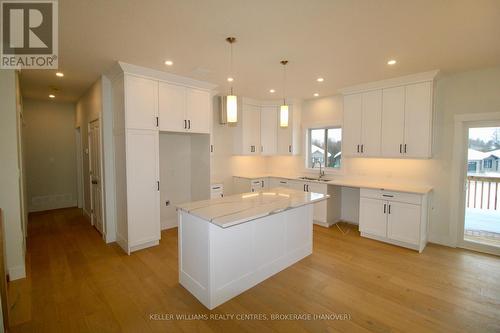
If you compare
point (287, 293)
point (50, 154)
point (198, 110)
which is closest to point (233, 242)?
point (287, 293)

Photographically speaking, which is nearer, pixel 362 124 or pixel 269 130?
pixel 362 124

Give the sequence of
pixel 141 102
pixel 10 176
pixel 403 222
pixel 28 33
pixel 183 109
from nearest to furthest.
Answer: pixel 28 33, pixel 10 176, pixel 141 102, pixel 403 222, pixel 183 109

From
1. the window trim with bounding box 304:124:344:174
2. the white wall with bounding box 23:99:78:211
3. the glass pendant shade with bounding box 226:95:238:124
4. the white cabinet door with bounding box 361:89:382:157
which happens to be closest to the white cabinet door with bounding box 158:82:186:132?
the glass pendant shade with bounding box 226:95:238:124

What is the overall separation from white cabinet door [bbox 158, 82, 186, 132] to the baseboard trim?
8.02 ft

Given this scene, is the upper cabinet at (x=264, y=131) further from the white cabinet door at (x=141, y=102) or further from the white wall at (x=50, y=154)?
the white wall at (x=50, y=154)

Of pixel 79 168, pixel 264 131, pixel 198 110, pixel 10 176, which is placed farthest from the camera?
pixel 79 168

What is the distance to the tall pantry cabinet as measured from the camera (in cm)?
345

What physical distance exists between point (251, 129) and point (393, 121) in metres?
2.84

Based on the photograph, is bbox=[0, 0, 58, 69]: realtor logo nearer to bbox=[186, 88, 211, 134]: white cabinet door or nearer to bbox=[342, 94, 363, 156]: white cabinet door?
bbox=[186, 88, 211, 134]: white cabinet door

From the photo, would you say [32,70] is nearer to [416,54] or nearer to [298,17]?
[298,17]

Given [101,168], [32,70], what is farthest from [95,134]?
[32,70]

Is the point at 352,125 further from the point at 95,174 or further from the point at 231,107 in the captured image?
the point at 95,174

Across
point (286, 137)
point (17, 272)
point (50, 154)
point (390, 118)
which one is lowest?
point (17, 272)

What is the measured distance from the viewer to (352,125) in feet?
14.9
